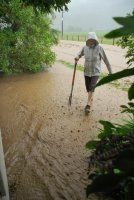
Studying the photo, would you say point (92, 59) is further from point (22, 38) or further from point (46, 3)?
point (22, 38)

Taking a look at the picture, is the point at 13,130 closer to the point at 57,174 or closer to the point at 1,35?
the point at 57,174

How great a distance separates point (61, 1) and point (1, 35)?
7.25 m

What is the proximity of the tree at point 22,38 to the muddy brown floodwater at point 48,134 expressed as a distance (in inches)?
51.7

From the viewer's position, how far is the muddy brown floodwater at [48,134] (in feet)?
15.3

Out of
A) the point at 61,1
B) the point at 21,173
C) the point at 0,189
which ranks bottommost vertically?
the point at 21,173

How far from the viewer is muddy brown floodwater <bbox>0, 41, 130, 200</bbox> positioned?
4.66 meters

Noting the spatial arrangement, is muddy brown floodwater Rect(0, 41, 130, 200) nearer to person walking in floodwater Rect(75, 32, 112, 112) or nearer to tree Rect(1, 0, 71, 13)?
person walking in floodwater Rect(75, 32, 112, 112)

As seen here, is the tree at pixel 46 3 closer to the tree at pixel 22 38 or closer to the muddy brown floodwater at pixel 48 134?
the muddy brown floodwater at pixel 48 134

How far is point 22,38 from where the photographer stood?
45.8 feet

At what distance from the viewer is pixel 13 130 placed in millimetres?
7312

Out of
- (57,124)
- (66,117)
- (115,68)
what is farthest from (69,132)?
(115,68)

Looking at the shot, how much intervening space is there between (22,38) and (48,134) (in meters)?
7.97

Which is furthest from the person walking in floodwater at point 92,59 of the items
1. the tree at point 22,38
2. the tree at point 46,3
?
the tree at point 22,38

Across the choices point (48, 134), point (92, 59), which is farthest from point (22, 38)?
point (48, 134)
